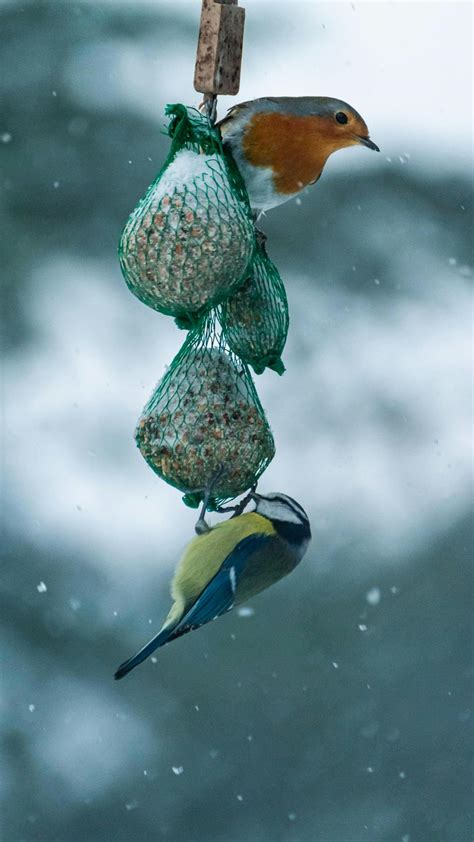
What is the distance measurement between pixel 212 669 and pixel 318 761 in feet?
2.25

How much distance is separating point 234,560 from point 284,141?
88 centimetres

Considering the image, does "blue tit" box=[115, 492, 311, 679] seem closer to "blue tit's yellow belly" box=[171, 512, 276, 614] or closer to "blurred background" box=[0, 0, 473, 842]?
"blue tit's yellow belly" box=[171, 512, 276, 614]

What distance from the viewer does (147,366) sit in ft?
19.0

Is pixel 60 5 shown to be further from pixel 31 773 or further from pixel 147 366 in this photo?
pixel 31 773

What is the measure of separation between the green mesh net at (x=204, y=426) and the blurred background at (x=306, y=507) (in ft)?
9.39

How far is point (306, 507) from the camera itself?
5.79 meters

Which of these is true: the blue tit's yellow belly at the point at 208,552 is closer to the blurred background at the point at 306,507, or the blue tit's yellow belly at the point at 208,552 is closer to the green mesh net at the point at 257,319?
the green mesh net at the point at 257,319

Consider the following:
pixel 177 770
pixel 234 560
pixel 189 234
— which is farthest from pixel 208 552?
pixel 177 770

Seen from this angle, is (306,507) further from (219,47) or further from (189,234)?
(219,47)

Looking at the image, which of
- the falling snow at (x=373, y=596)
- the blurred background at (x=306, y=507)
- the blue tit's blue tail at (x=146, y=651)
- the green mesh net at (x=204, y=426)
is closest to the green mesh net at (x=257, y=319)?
the green mesh net at (x=204, y=426)

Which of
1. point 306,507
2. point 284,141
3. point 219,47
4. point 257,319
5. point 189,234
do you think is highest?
point 219,47

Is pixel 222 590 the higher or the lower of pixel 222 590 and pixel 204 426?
the lower

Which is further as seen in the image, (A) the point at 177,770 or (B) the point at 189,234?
(A) the point at 177,770

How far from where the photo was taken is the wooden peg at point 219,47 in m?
2.46
